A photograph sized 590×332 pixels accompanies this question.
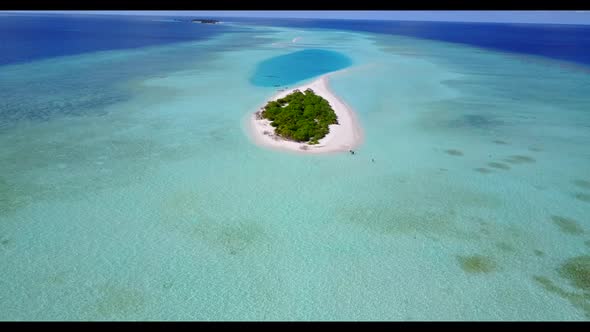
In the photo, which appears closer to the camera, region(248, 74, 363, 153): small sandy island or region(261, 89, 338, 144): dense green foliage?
region(248, 74, 363, 153): small sandy island

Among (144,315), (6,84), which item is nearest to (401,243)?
(144,315)

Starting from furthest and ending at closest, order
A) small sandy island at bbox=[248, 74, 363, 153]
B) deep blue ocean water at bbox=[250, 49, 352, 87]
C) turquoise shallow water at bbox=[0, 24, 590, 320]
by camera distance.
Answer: deep blue ocean water at bbox=[250, 49, 352, 87], small sandy island at bbox=[248, 74, 363, 153], turquoise shallow water at bbox=[0, 24, 590, 320]

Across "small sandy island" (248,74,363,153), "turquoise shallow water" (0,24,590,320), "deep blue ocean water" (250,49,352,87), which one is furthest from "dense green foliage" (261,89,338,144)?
"deep blue ocean water" (250,49,352,87)

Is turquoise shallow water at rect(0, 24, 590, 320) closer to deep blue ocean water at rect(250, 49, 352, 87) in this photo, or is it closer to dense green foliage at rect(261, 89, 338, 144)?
dense green foliage at rect(261, 89, 338, 144)

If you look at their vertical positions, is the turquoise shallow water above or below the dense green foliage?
below

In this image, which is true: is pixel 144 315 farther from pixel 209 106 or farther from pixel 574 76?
pixel 574 76
